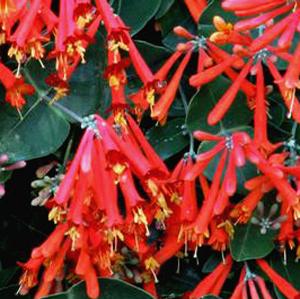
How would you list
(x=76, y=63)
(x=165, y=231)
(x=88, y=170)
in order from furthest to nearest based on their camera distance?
(x=165, y=231) → (x=76, y=63) → (x=88, y=170)

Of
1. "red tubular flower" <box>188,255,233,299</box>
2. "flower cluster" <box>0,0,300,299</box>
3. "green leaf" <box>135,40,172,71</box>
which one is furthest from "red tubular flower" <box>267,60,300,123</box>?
"red tubular flower" <box>188,255,233,299</box>

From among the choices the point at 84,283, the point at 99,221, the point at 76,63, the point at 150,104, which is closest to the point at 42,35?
the point at 76,63

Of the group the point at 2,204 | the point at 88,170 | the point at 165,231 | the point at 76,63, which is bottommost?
the point at 165,231

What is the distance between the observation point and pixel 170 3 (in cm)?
152

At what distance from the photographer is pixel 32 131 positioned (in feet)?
4.82

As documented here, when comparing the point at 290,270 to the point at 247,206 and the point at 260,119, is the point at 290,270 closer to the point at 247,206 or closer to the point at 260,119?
the point at 247,206

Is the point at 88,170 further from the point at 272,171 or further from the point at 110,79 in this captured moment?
the point at 272,171

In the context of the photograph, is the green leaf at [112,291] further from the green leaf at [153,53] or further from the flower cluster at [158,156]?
the green leaf at [153,53]

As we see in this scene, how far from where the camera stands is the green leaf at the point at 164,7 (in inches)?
59.9

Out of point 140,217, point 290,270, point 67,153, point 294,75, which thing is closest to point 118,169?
point 140,217

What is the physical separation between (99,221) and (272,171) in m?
0.29

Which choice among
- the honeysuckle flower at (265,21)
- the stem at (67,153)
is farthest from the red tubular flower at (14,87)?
the honeysuckle flower at (265,21)

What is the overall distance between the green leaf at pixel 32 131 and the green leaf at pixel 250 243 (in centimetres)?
35

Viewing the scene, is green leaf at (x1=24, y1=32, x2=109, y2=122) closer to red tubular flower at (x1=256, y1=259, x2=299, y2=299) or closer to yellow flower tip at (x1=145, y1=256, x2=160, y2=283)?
yellow flower tip at (x1=145, y1=256, x2=160, y2=283)
